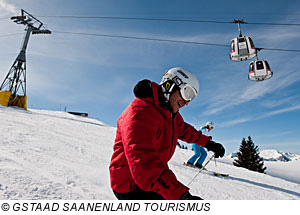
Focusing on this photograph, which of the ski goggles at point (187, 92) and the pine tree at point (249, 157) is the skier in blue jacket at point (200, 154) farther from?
the pine tree at point (249, 157)

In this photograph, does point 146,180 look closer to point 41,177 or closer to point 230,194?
point 41,177

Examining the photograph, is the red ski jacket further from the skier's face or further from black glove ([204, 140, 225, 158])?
black glove ([204, 140, 225, 158])

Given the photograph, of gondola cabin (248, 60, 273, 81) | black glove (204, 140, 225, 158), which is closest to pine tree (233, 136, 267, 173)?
gondola cabin (248, 60, 273, 81)

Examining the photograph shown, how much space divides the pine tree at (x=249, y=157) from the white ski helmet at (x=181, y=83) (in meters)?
35.0

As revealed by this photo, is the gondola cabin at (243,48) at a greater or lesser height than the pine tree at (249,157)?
greater

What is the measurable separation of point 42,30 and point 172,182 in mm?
29744

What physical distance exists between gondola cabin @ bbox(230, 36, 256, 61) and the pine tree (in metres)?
28.8

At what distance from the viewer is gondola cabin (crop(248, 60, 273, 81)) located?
8.25 m

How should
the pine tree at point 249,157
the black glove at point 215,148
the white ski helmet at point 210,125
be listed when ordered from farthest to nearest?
1. the pine tree at point 249,157
2. the white ski helmet at point 210,125
3. the black glove at point 215,148

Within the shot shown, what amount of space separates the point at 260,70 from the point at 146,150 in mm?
8248

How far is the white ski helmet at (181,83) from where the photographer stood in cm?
203

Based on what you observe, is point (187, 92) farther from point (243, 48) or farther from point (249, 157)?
point (249, 157)

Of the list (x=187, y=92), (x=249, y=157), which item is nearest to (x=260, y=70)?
(x=187, y=92)

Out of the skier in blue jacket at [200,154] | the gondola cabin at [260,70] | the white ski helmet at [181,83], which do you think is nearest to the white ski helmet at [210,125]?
the skier in blue jacket at [200,154]
